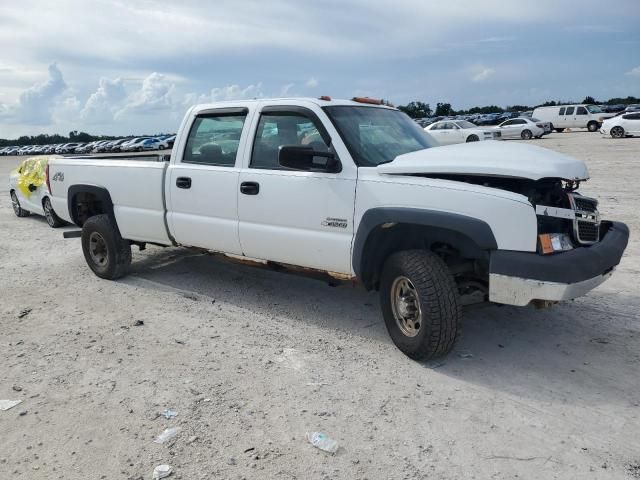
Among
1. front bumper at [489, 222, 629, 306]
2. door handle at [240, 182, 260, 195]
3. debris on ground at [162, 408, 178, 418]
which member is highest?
door handle at [240, 182, 260, 195]

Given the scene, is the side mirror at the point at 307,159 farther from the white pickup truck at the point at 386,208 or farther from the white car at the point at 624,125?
the white car at the point at 624,125

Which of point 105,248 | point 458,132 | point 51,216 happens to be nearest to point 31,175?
point 51,216

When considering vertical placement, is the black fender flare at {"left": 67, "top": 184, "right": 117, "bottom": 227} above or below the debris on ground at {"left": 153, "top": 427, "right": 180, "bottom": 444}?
above

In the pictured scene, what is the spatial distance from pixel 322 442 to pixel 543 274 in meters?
1.68

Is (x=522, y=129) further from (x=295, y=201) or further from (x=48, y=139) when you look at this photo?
(x=48, y=139)

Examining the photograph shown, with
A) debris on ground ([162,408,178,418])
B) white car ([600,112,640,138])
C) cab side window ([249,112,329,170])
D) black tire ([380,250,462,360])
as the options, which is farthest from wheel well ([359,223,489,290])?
white car ([600,112,640,138])

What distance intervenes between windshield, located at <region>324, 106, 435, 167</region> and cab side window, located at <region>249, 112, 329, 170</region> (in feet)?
0.74

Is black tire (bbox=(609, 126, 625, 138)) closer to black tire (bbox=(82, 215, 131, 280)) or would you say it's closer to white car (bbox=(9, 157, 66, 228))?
white car (bbox=(9, 157, 66, 228))

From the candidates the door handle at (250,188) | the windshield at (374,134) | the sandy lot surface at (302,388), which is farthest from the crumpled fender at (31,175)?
the windshield at (374,134)

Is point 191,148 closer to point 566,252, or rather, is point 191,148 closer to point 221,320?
point 221,320

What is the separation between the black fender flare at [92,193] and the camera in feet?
20.7

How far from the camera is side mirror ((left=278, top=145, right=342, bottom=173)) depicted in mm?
4102

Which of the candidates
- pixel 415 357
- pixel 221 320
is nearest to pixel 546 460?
pixel 415 357

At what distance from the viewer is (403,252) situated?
3.97 meters
